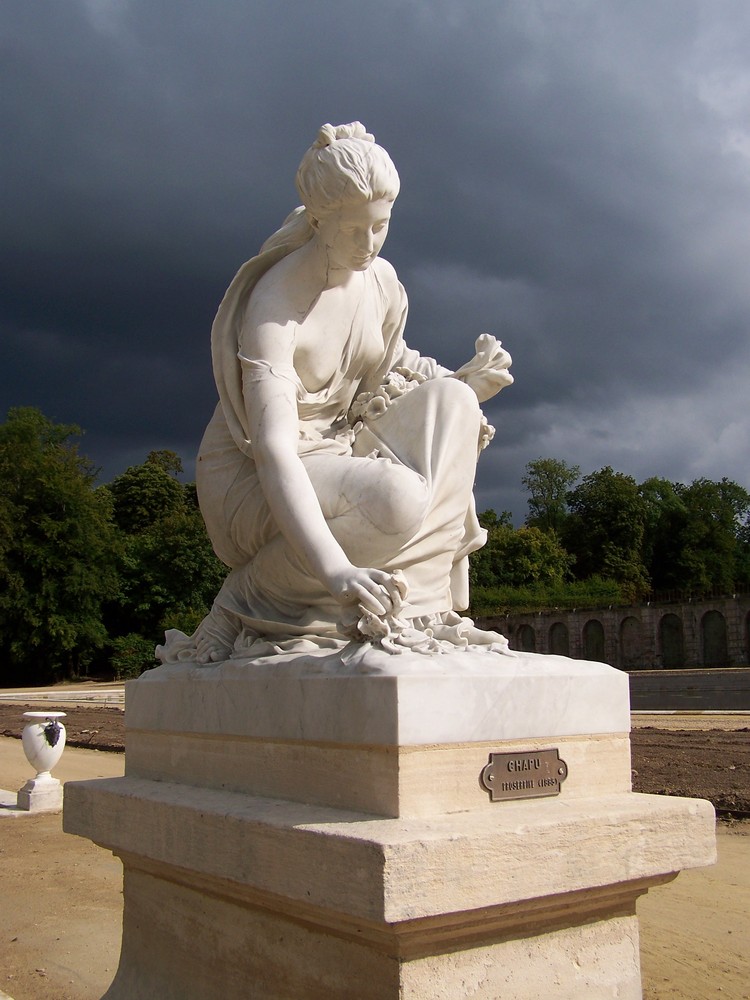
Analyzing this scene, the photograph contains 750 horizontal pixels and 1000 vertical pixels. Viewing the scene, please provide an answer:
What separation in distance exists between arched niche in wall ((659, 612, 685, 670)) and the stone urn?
126ft

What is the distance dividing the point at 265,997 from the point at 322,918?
1.60 feet

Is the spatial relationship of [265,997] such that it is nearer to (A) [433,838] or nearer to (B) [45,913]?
(A) [433,838]

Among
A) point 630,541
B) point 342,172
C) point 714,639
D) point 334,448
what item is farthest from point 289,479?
point 630,541

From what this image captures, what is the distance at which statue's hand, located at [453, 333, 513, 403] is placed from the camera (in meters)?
3.61

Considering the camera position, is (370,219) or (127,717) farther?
(127,717)

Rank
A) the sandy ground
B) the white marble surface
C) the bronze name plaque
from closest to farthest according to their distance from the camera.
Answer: the white marble surface → the bronze name plaque → the sandy ground

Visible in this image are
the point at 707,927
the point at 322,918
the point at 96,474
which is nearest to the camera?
the point at 322,918

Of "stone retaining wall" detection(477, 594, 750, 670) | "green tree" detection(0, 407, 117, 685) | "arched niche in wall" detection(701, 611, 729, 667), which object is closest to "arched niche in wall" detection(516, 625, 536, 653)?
"stone retaining wall" detection(477, 594, 750, 670)

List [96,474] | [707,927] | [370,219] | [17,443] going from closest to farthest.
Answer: [370,219] → [707,927] → [17,443] → [96,474]

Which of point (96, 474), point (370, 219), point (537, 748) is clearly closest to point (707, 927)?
point (537, 748)

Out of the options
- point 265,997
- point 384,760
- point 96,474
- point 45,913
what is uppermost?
point 96,474

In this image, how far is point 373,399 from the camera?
11.6 ft

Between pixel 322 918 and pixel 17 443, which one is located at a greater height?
pixel 17 443

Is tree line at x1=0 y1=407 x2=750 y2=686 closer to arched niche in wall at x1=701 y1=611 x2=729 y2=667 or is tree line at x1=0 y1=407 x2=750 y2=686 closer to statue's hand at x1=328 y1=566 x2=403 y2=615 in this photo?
arched niche in wall at x1=701 y1=611 x2=729 y2=667
